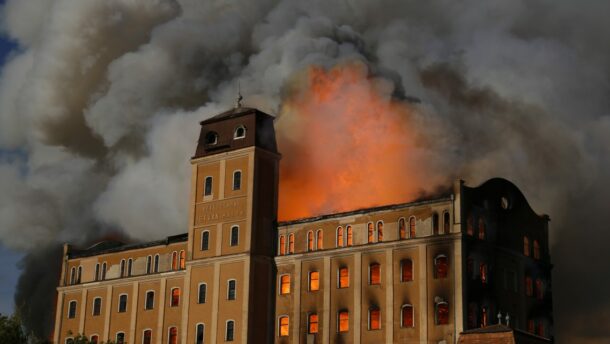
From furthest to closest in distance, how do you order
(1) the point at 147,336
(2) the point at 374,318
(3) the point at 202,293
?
(1) the point at 147,336 → (3) the point at 202,293 → (2) the point at 374,318

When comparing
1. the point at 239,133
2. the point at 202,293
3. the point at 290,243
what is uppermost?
the point at 239,133

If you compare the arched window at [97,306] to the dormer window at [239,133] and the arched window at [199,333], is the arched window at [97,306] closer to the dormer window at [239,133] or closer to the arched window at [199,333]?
the arched window at [199,333]

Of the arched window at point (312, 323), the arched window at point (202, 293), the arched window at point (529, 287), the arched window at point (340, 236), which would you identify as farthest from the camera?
the arched window at point (202, 293)

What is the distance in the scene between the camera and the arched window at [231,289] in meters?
70.0

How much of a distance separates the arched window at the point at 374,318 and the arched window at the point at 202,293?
13648mm

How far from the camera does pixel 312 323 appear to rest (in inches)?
2640

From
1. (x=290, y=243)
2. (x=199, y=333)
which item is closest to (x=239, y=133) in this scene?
(x=290, y=243)

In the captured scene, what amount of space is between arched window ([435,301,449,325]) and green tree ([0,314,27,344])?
24.7 metres

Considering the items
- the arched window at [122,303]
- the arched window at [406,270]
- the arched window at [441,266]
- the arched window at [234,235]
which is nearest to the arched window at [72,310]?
the arched window at [122,303]

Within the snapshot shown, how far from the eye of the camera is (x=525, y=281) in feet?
219

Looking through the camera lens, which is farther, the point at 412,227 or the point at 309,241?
the point at 309,241

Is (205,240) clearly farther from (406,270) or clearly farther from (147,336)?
(406,270)

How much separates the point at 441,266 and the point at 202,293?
18963mm

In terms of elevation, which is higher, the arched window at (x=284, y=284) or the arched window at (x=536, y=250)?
the arched window at (x=536, y=250)
